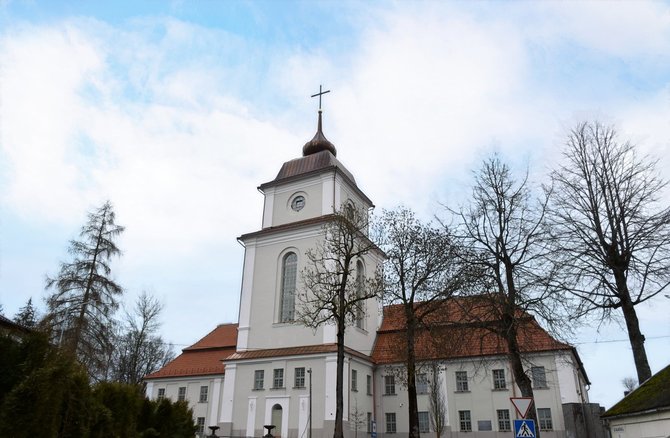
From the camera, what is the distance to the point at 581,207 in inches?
671

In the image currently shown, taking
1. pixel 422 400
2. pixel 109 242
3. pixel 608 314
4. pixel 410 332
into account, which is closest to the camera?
pixel 608 314

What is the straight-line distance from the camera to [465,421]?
31.6 m

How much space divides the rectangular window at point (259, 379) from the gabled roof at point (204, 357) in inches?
227

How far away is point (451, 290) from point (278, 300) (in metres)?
18.5

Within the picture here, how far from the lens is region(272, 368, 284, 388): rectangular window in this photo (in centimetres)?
3146

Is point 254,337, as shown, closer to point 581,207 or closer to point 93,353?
point 93,353

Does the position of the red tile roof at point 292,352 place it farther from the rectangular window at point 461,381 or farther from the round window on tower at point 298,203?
the round window on tower at point 298,203

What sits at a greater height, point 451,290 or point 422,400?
point 451,290

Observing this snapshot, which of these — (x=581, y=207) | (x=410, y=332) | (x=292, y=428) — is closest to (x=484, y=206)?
(x=581, y=207)

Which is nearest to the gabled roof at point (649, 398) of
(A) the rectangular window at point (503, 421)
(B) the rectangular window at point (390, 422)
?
(A) the rectangular window at point (503, 421)

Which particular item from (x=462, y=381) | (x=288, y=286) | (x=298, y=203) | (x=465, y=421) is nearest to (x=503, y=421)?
(x=465, y=421)

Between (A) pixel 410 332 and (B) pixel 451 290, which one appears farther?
(A) pixel 410 332

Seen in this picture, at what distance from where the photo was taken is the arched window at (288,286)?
111ft

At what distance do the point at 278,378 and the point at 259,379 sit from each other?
4.65 feet
